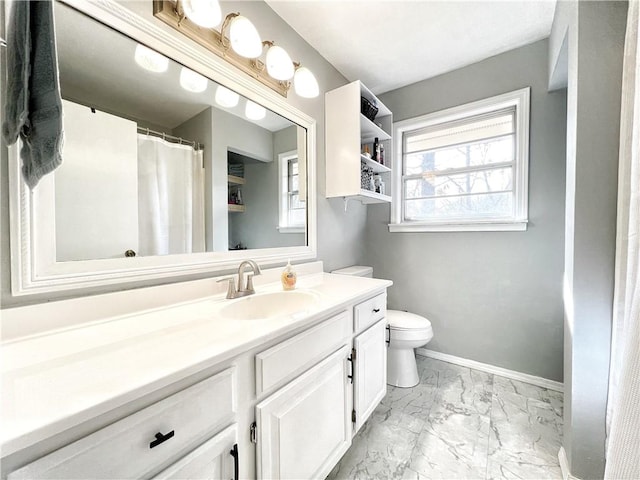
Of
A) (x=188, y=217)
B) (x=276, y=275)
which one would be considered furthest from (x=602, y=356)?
(x=188, y=217)

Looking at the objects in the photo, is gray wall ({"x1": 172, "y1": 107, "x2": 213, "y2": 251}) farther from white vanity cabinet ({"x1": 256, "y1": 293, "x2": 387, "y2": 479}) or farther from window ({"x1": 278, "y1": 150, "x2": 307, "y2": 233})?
white vanity cabinet ({"x1": 256, "y1": 293, "x2": 387, "y2": 479})

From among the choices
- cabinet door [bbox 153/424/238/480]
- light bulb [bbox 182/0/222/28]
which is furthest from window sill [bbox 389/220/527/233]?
cabinet door [bbox 153/424/238/480]

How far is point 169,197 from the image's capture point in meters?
1.05

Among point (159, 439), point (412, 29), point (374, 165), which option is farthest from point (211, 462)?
point (412, 29)

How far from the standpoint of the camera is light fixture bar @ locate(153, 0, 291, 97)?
0.99 m

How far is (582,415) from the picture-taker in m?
1.07

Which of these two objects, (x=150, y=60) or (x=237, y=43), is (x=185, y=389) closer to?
(x=150, y=60)

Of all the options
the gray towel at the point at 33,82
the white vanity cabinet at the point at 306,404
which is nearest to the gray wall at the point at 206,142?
the gray towel at the point at 33,82

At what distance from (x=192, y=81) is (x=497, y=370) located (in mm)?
2747

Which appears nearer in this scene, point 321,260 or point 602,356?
point 602,356

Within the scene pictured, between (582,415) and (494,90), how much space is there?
210 cm

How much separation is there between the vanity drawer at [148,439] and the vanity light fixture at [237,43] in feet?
4.37

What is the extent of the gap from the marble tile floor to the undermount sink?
2.63 ft

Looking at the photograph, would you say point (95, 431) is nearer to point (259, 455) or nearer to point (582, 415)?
point (259, 455)
